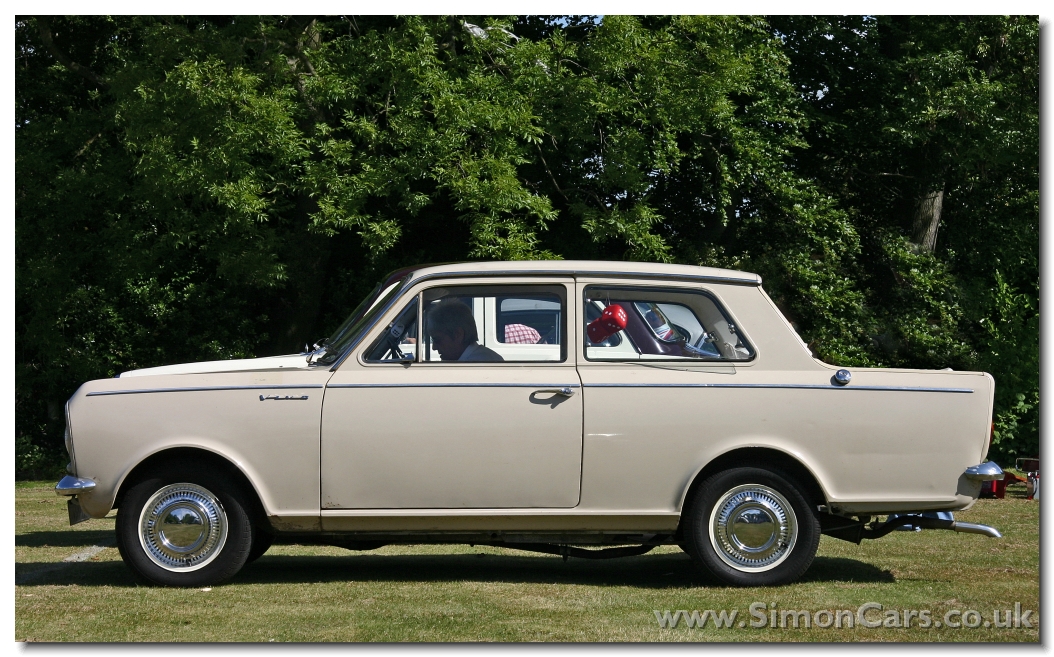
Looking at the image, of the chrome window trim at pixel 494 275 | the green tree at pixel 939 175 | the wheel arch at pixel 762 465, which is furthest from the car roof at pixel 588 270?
the green tree at pixel 939 175

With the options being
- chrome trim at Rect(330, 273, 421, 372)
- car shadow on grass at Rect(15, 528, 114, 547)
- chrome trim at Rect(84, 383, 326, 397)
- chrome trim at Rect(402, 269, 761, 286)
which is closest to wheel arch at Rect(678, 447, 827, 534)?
chrome trim at Rect(402, 269, 761, 286)

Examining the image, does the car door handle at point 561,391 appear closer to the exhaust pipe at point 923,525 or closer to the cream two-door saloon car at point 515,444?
the cream two-door saloon car at point 515,444

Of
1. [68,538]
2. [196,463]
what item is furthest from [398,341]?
[68,538]

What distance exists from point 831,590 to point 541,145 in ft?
39.6

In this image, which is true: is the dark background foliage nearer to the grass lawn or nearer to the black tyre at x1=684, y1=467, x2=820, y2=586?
the grass lawn

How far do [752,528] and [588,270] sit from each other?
177 cm

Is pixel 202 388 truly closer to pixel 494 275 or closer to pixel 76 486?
pixel 76 486

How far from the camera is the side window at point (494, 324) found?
271 inches

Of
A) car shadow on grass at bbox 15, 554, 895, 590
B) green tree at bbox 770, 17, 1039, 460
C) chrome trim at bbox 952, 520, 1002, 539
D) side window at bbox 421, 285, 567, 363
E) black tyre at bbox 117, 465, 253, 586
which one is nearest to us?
chrome trim at bbox 952, 520, 1002, 539

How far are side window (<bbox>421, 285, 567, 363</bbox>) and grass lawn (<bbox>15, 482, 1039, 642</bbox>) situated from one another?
1.35 m

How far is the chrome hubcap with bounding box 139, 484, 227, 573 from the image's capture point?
22.3 ft

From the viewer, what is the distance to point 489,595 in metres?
6.62

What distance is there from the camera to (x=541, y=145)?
18.0 metres

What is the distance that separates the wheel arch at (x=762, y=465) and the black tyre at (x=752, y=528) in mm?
43
